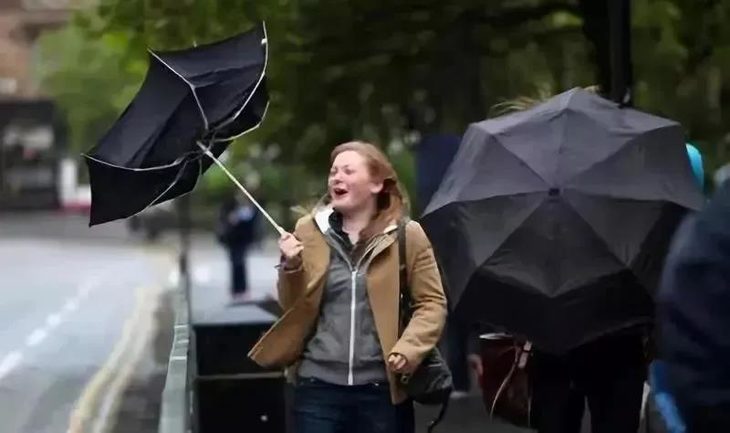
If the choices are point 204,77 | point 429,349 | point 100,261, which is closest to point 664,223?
point 429,349

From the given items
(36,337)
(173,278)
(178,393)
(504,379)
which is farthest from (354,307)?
(173,278)

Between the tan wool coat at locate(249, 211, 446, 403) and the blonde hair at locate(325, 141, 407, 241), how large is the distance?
0.05 meters

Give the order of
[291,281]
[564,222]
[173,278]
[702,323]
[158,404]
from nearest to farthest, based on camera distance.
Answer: [702,323], [291,281], [564,222], [158,404], [173,278]

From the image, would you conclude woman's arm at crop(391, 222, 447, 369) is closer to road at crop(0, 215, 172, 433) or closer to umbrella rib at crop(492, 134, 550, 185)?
umbrella rib at crop(492, 134, 550, 185)

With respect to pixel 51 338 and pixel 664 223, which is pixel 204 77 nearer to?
pixel 664 223

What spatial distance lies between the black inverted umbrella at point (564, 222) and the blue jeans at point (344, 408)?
719mm

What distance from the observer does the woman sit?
5.47 metres

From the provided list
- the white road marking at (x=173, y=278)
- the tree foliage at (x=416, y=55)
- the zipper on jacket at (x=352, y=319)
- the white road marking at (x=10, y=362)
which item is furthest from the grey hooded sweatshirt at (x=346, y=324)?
the white road marking at (x=173, y=278)

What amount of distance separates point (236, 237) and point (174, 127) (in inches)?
774

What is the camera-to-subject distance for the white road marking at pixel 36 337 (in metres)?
19.3

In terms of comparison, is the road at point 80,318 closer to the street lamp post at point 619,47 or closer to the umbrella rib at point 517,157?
the street lamp post at point 619,47

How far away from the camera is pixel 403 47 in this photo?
16.0 m

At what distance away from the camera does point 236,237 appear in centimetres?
2567

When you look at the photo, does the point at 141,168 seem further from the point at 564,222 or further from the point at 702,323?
the point at 702,323
